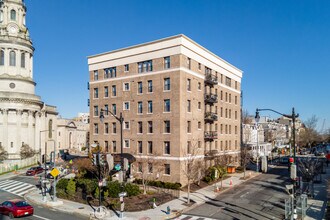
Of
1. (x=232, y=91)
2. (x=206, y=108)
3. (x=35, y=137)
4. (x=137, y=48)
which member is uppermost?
(x=137, y=48)

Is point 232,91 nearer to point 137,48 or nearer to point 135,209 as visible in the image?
point 137,48

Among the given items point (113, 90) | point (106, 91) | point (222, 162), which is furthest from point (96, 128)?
point (222, 162)

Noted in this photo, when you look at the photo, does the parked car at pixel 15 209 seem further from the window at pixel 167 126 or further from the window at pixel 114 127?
the window at pixel 114 127

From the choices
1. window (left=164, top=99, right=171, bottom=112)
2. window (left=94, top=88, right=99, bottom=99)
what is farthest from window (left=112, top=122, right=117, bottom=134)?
window (left=164, top=99, right=171, bottom=112)

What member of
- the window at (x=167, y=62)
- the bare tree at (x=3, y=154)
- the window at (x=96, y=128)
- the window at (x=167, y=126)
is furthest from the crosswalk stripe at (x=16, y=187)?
the window at (x=167, y=62)

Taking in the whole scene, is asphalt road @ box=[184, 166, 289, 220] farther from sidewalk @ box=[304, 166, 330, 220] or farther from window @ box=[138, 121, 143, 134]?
window @ box=[138, 121, 143, 134]

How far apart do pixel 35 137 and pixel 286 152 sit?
3198 inches

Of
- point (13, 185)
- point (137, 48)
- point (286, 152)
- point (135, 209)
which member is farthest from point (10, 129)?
point (286, 152)

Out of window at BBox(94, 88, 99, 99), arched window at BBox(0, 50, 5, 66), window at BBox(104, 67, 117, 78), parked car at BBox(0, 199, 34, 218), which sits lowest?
parked car at BBox(0, 199, 34, 218)

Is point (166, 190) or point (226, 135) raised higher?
point (226, 135)

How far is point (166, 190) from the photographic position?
3578cm

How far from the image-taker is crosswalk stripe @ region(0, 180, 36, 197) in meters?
39.3

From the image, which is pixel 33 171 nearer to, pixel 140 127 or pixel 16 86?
pixel 140 127

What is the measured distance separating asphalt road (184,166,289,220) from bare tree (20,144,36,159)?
170 feet
